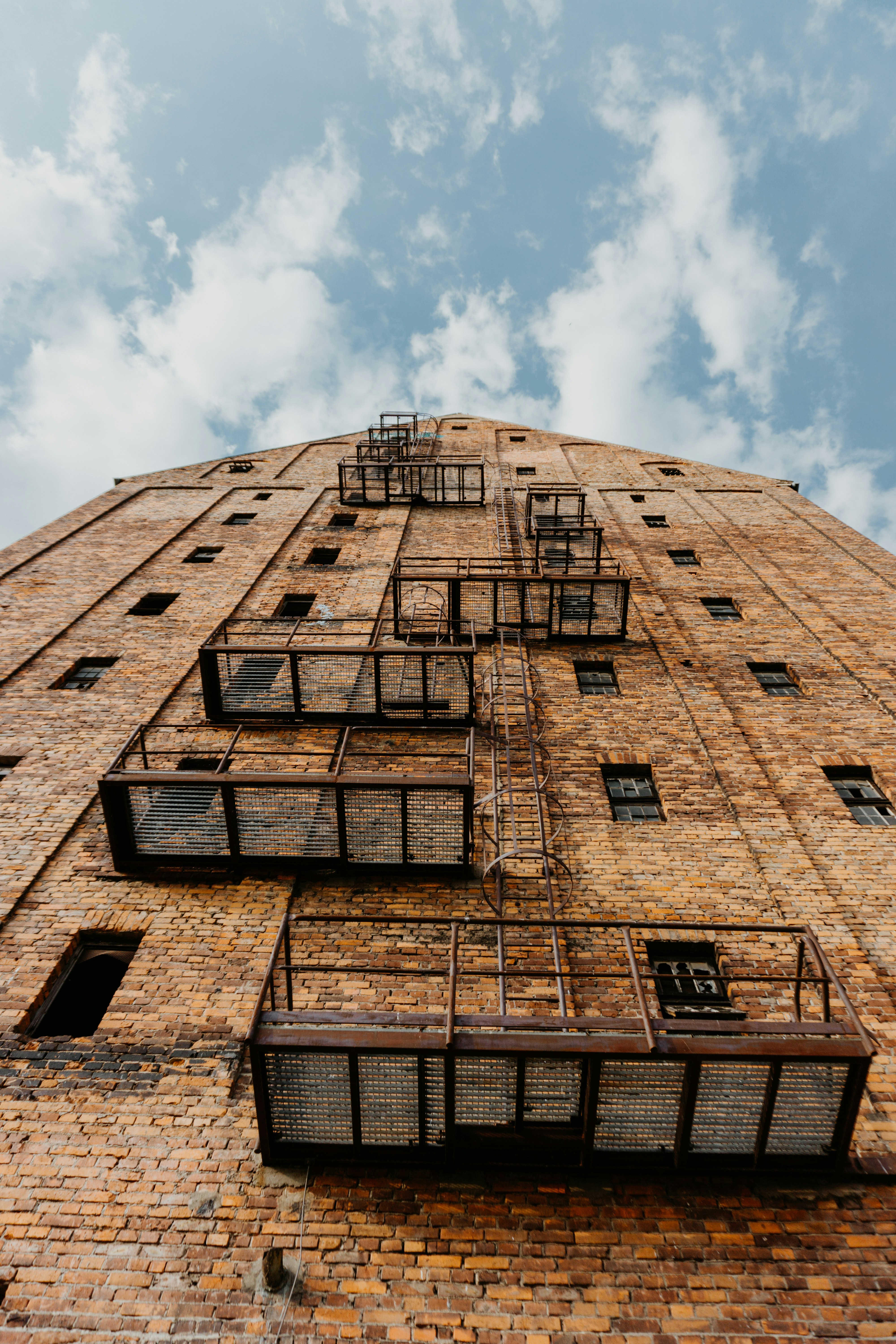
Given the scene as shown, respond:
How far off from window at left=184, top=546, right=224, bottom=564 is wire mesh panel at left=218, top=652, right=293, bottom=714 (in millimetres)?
6225

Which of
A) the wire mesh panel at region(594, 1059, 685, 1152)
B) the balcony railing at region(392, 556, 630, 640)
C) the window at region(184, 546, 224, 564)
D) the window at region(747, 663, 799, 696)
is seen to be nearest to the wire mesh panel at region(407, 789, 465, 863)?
the wire mesh panel at region(594, 1059, 685, 1152)

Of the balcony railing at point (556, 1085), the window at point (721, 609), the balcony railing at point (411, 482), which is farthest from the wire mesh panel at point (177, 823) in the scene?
the balcony railing at point (411, 482)

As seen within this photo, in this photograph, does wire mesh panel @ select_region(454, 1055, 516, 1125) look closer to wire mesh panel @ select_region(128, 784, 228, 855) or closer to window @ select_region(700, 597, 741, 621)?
wire mesh panel @ select_region(128, 784, 228, 855)

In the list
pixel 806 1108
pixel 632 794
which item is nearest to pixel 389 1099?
pixel 806 1108

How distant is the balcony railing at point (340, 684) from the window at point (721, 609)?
6.41 m

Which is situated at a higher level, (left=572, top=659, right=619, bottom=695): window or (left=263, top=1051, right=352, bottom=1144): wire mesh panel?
(left=572, top=659, right=619, bottom=695): window

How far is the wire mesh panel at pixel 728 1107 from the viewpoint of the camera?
5688 mm

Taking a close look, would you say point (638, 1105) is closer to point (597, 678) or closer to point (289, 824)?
point (289, 824)

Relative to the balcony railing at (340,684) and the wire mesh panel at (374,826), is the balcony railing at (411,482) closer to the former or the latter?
the balcony railing at (340,684)

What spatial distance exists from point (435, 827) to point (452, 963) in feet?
8.55

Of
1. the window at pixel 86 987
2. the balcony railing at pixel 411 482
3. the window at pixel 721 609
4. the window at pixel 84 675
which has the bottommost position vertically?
the window at pixel 86 987

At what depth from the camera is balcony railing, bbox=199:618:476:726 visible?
11172 mm

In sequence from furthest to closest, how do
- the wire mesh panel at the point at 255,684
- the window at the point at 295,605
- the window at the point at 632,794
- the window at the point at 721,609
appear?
the window at the point at 295,605 < the window at the point at 721,609 < the wire mesh panel at the point at 255,684 < the window at the point at 632,794

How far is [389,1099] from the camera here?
5875 mm
